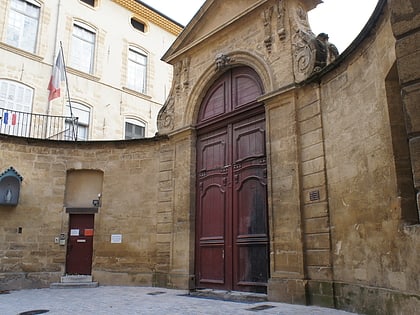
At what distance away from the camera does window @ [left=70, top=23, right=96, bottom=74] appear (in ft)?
45.0

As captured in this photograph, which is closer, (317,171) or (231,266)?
(317,171)

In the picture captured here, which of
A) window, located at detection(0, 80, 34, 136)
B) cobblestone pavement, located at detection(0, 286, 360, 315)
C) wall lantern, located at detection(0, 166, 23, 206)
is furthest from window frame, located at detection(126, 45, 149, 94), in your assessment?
cobblestone pavement, located at detection(0, 286, 360, 315)

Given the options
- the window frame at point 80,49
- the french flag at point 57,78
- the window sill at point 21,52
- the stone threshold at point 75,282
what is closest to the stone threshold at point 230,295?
the stone threshold at point 75,282

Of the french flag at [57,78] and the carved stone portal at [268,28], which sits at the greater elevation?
the french flag at [57,78]

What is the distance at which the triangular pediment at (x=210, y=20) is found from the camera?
26.1ft

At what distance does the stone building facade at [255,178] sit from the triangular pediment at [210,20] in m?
0.03

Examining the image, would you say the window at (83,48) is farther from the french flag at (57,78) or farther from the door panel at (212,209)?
the door panel at (212,209)

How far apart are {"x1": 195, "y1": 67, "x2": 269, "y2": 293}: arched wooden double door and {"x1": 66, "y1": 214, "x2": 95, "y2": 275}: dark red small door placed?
2786mm

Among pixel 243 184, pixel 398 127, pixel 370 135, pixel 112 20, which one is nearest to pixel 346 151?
pixel 370 135

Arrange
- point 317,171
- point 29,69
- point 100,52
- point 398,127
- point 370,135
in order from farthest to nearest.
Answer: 1. point 100,52
2. point 29,69
3. point 317,171
4. point 370,135
5. point 398,127

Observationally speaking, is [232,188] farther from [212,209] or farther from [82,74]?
[82,74]

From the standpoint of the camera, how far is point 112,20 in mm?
14922

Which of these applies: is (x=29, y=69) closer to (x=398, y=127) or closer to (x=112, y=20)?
(x=112, y=20)

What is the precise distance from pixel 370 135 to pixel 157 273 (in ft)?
17.6
